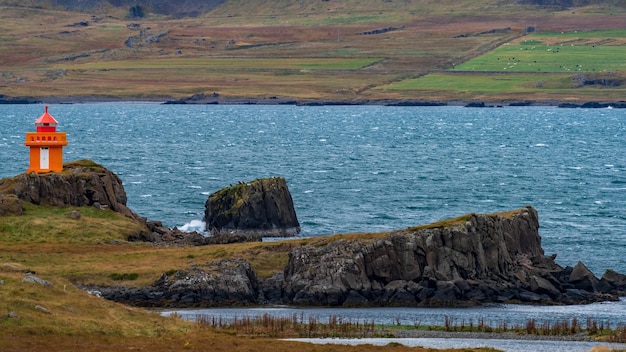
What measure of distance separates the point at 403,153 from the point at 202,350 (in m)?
95.8

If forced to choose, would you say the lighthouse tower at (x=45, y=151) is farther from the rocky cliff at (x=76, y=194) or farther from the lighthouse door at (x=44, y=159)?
the rocky cliff at (x=76, y=194)

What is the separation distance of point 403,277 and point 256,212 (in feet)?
60.0

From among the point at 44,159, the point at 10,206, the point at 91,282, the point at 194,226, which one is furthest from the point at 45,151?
the point at 91,282

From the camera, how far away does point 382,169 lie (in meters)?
110

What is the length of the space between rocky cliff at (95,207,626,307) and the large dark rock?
14.7 metres

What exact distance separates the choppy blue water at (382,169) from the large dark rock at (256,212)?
6.88ft

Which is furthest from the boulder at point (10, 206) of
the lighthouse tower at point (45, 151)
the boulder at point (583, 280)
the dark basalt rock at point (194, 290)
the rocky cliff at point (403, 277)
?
the boulder at point (583, 280)

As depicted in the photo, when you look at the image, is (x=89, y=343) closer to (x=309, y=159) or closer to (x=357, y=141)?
(x=309, y=159)

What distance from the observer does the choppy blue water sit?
76250mm

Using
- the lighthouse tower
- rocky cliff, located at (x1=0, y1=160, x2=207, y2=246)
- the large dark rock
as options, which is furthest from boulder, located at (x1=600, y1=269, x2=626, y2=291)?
the lighthouse tower

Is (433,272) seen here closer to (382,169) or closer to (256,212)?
(256,212)

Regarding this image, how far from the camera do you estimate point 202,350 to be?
3606 centimetres

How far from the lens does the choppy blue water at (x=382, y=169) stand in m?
76.2

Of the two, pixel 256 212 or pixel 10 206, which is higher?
pixel 10 206
